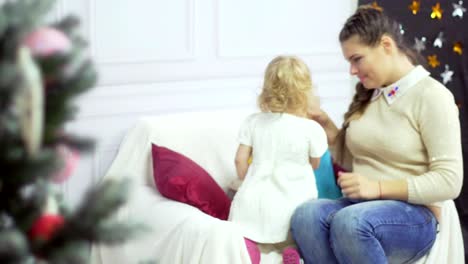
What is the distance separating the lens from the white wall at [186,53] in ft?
9.89

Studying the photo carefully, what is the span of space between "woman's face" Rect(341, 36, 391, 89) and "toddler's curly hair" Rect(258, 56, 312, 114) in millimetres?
154

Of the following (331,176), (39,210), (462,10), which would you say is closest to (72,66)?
(39,210)

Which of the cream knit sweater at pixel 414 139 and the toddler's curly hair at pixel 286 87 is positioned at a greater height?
the toddler's curly hair at pixel 286 87

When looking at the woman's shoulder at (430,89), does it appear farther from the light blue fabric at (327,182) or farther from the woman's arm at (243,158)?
the woman's arm at (243,158)

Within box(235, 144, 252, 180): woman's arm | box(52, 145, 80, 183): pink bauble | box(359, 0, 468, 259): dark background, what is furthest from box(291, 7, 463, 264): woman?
box(52, 145, 80, 183): pink bauble

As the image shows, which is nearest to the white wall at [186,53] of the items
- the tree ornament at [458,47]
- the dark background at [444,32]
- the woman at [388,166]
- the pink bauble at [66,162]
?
the dark background at [444,32]

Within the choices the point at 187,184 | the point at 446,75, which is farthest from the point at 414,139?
the point at 446,75

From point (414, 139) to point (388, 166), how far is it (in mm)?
130

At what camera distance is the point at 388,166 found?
261cm

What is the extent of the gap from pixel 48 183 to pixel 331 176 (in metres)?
1.95

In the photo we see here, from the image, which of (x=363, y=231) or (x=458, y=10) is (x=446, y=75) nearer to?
(x=458, y=10)

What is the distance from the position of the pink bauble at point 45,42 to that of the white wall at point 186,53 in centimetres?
196

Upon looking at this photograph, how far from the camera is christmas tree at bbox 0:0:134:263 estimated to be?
3.02 ft

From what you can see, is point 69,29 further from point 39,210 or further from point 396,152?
point 396,152
